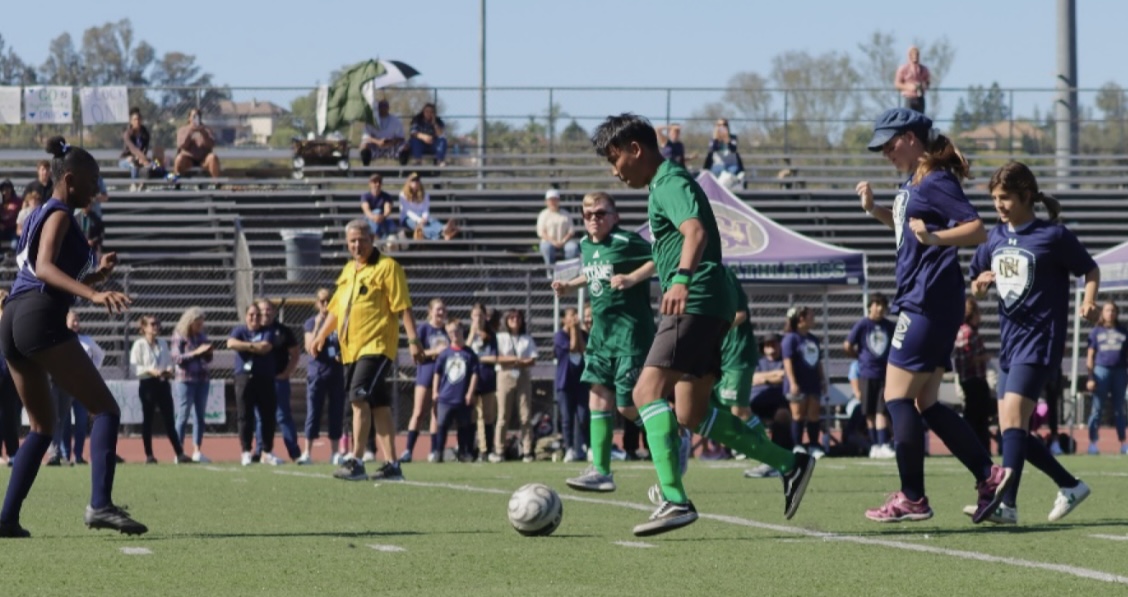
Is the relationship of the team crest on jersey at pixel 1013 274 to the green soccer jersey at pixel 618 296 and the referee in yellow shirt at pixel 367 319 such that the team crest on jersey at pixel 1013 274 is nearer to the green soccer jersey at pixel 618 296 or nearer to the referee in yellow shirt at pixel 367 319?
the green soccer jersey at pixel 618 296

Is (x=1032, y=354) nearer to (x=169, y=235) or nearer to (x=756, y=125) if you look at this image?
(x=169, y=235)

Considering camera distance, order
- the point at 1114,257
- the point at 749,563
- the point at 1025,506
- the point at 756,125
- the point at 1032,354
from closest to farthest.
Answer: the point at 749,563
the point at 1032,354
the point at 1025,506
the point at 1114,257
the point at 756,125

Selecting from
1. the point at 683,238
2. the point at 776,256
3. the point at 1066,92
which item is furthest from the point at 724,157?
the point at 683,238

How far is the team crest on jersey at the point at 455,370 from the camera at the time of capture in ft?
67.8

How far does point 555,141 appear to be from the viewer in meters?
33.1

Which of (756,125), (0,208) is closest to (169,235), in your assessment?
(0,208)

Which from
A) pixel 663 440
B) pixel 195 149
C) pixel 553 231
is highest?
pixel 195 149

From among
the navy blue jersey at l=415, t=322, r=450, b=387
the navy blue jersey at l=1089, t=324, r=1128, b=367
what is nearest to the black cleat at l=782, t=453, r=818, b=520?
the navy blue jersey at l=415, t=322, r=450, b=387

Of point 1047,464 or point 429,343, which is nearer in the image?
point 1047,464

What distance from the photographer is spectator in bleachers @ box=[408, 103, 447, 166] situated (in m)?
31.5

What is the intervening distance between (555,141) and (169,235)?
7.50 metres

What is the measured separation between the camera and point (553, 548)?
7984 millimetres

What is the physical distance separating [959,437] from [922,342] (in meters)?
0.60

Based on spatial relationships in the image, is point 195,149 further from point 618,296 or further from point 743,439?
point 743,439
